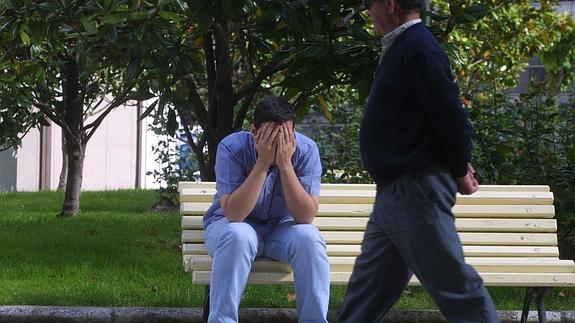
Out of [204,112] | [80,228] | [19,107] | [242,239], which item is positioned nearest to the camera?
[242,239]

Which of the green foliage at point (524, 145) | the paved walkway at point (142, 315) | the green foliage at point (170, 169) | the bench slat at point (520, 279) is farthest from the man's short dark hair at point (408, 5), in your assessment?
the green foliage at point (170, 169)

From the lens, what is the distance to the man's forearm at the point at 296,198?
17.0 ft

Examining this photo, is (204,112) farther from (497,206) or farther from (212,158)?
(497,206)

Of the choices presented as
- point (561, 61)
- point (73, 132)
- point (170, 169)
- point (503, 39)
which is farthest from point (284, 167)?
point (561, 61)

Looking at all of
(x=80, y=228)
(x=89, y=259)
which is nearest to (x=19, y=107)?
(x=80, y=228)

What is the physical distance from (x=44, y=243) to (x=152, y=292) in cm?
271

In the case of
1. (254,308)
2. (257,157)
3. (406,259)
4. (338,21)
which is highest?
(338,21)

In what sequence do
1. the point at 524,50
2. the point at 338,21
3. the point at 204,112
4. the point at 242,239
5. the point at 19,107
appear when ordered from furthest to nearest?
the point at 524,50 < the point at 19,107 < the point at 204,112 < the point at 338,21 < the point at 242,239

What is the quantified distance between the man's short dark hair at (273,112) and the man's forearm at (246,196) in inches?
8.9

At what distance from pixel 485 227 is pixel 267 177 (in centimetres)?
151

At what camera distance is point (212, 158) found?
7762 millimetres

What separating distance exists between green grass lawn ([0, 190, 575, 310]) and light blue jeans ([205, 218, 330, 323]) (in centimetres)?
154

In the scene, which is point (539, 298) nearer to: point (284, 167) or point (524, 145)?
point (284, 167)

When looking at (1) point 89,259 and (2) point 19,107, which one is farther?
(2) point 19,107
